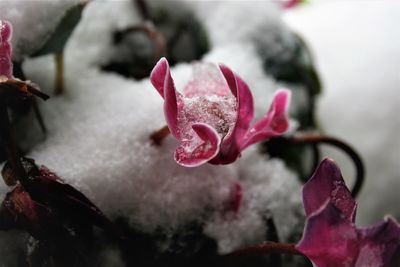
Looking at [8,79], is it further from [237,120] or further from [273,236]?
[273,236]

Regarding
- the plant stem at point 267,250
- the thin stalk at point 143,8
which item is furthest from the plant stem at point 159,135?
the thin stalk at point 143,8

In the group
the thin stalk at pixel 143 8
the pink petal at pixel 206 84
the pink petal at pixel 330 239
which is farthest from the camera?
the thin stalk at pixel 143 8

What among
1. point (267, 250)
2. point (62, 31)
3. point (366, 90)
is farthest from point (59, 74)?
point (366, 90)

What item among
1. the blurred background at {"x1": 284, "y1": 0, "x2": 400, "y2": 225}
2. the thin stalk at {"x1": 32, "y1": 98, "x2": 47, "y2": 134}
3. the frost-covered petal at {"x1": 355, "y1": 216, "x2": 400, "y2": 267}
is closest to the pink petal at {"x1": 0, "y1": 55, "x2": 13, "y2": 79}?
the thin stalk at {"x1": 32, "y1": 98, "x2": 47, "y2": 134}

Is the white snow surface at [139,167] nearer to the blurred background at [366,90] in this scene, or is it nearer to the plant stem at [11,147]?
the plant stem at [11,147]

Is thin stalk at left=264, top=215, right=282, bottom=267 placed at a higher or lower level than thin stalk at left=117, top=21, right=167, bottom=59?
lower

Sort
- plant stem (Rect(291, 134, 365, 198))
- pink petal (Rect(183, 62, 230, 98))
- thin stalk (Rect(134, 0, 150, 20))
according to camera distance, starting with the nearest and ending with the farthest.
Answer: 1. pink petal (Rect(183, 62, 230, 98))
2. plant stem (Rect(291, 134, 365, 198))
3. thin stalk (Rect(134, 0, 150, 20))

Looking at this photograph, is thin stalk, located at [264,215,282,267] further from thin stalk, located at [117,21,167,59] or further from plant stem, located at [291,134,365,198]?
thin stalk, located at [117,21,167,59]
